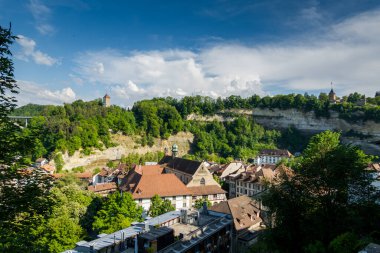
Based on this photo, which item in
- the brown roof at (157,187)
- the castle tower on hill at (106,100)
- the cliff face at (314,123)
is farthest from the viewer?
the castle tower on hill at (106,100)

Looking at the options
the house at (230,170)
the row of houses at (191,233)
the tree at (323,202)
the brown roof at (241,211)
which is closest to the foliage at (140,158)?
the house at (230,170)

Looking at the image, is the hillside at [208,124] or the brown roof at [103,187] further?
the hillside at [208,124]

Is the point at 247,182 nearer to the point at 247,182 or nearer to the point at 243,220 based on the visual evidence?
the point at 247,182

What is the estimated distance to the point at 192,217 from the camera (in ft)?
80.7

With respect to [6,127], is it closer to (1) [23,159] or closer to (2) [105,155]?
(1) [23,159]

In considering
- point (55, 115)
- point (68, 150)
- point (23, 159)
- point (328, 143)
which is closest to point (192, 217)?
point (328, 143)

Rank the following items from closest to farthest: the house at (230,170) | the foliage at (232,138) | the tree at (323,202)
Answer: the tree at (323,202) → the house at (230,170) → the foliage at (232,138)

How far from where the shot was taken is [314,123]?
10000 centimetres

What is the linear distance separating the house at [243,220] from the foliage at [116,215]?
814 centimetres

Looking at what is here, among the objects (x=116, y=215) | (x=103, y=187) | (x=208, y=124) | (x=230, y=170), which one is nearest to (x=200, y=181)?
(x=230, y=170)

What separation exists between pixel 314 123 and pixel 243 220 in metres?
84.4

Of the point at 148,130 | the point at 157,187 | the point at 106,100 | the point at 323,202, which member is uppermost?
the point at 106,100

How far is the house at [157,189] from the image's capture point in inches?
A: 1391

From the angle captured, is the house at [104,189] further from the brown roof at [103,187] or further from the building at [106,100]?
the building at [106,100]
